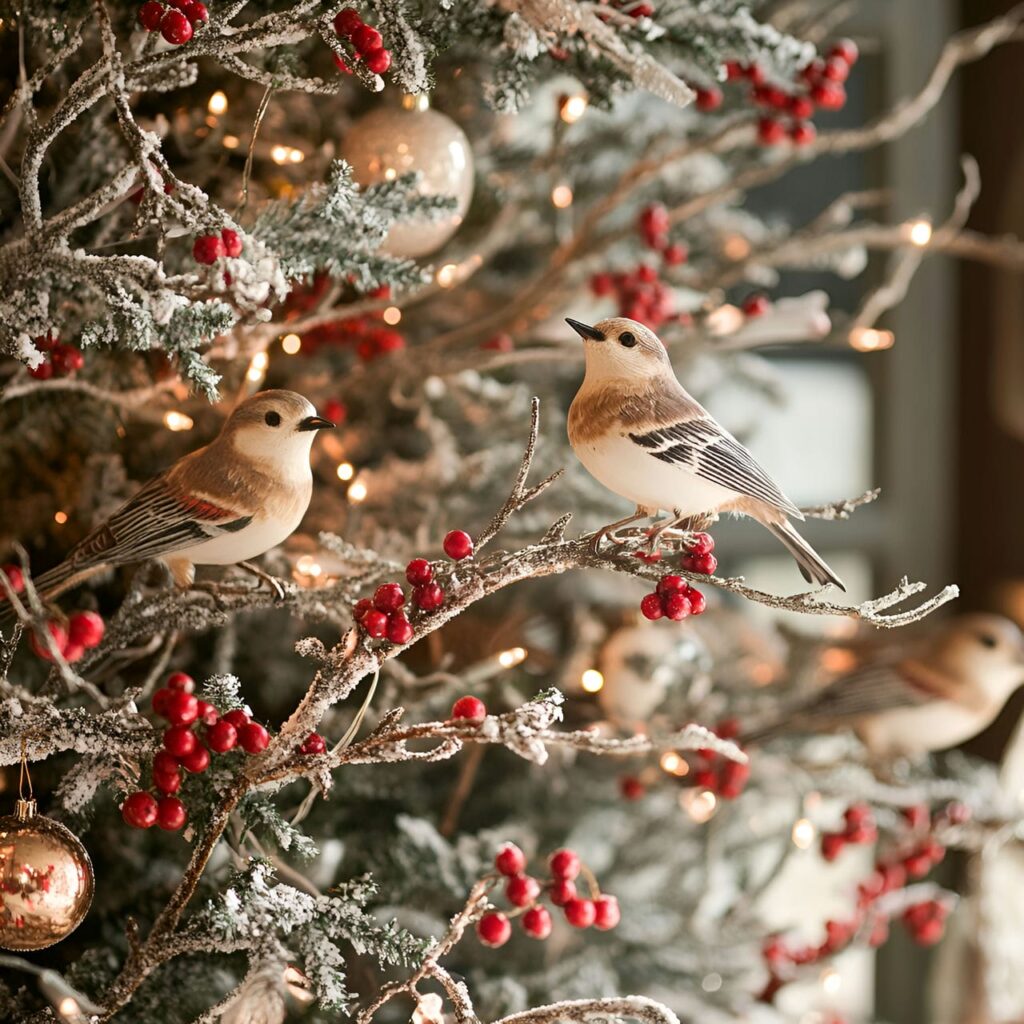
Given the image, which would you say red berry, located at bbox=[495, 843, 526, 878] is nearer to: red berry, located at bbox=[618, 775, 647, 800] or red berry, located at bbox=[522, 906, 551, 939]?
red berry, located at bbox=[522, 906, 551, 939]

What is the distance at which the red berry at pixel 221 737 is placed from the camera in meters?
0.51

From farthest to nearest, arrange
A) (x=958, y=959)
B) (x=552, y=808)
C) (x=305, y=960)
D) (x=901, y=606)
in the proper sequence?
(x=901, y=606), (x=958, y=959), (x=552, y=808), (x=305, y=960)

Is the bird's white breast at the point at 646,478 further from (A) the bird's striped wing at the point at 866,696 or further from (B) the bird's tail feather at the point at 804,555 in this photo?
(A) the bird's striped wing at the point at 866,696

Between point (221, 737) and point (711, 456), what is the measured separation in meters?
0.27

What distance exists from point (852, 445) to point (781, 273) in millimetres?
273

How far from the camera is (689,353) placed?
884 millimetres

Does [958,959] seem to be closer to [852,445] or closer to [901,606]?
[901,606]

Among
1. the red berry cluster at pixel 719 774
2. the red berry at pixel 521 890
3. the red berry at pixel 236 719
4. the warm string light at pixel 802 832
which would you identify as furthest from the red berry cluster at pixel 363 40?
the warm string light at pixel 802 832

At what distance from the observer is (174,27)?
52cm

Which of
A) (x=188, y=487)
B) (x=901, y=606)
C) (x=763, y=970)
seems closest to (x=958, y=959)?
(x=763, y=970)

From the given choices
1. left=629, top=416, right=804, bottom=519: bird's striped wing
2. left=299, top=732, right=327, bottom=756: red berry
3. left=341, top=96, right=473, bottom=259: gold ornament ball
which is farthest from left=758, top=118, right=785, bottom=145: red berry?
left=299, top=732, right=327, bottom=756: red berry

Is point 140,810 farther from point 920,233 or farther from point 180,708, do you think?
point 920,233

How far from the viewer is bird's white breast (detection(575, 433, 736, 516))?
56 centimetres

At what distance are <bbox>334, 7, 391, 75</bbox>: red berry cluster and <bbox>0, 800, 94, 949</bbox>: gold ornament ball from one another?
1.29ft
